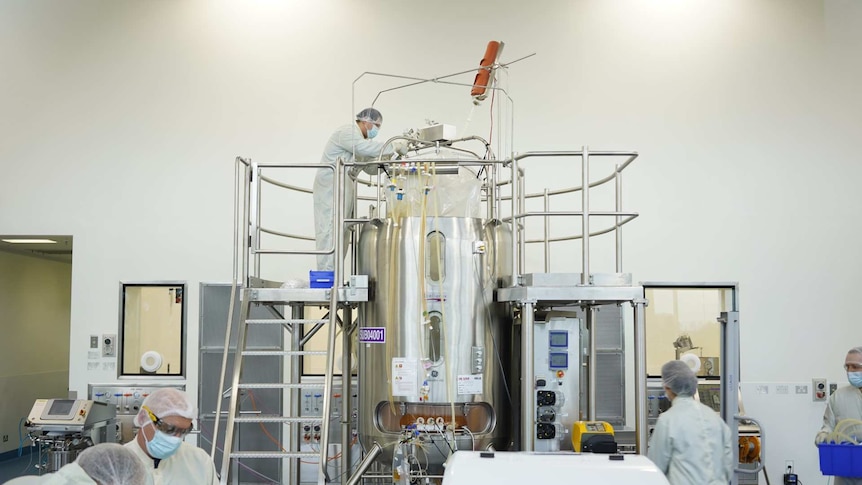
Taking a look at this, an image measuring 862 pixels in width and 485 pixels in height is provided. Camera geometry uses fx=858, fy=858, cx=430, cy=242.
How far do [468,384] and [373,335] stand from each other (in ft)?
2.27

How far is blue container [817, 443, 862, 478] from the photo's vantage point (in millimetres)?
5238

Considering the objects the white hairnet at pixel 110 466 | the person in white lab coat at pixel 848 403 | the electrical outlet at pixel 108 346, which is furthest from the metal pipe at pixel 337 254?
the electrical outlet at pixel 108 346

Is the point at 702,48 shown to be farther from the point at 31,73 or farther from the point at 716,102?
the point at 31,73

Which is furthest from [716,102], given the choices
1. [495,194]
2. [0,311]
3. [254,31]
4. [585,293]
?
[0,311]

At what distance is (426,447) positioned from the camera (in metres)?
5.32

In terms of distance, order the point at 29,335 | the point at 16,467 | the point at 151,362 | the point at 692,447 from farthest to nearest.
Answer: the point at 29,335 < the point at 16,467 < the point at 151,362 < the point at 692,447

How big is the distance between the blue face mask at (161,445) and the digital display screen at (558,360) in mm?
2692

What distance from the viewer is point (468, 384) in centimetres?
540

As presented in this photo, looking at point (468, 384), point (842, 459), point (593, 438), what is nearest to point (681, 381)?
point (593, 438)

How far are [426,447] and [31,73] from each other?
5748 mm

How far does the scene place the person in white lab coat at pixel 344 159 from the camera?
605cm

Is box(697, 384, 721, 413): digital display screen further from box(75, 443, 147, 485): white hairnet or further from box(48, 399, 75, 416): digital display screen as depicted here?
box(75, 443, 147, 485): white hairnet

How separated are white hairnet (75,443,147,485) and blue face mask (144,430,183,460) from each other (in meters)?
0.75

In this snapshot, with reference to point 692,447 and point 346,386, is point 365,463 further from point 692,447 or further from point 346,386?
point 692,447
